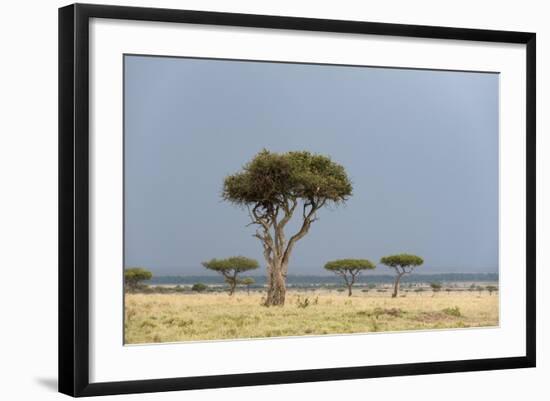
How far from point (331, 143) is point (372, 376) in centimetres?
226

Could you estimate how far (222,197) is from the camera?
38.4ft

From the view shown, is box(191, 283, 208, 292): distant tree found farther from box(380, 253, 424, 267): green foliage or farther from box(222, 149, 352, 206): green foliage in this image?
box(380, 253, 424, 267): green foliage

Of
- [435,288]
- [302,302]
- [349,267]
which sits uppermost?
[349,267]

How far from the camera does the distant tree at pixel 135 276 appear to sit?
11234 mm

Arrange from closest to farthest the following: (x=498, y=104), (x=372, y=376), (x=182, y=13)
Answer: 1. (x=182, y=13)
2. (x=372, y=376)
3. (x=498, y=104)

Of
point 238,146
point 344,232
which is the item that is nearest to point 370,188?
point 344,232

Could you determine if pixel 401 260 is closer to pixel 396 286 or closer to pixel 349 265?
pixel 396 286

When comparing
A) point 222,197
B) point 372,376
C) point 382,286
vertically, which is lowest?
point 372,376

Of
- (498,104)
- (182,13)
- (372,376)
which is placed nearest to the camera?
(182,13)

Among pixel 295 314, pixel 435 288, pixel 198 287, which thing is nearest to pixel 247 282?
pixel 198 287

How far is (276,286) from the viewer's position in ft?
39.1

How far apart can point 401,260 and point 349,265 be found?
51 centimetres

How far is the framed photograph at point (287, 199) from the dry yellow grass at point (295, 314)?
2cm

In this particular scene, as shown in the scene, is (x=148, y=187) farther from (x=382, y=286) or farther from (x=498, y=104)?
(x=498, y=104)
